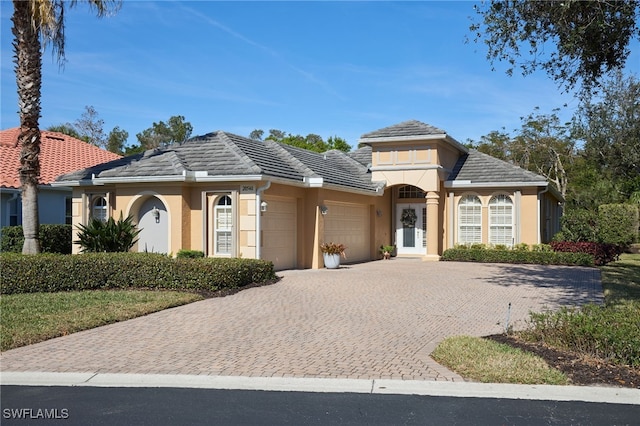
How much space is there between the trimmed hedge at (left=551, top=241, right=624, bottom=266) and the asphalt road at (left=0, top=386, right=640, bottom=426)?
58.6 feet

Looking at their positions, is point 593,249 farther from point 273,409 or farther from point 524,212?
point 273,409

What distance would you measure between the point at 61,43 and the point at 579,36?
12749mm

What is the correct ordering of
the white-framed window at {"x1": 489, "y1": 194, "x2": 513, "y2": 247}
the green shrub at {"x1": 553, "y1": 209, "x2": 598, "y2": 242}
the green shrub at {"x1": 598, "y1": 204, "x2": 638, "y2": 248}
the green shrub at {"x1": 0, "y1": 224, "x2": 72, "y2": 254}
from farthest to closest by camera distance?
1. the green shrub at {"x1": 598, "y1": 204, "x2": 638, "y2": 248}
2. the green shrub at {"x1": 553, "y1": 209, "x2": 598, "y2": 242}
3. the white-framed window at {"x1": 489, "y1": 194, "x2": 513, "y2": 247}
4. the green shrub at {"x1": 0, "y1": 224, "x2": 72, "y2": 254}

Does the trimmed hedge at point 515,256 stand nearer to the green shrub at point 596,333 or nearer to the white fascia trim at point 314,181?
the white fascia trim at point 314,181

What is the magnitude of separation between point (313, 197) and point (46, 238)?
369 inches

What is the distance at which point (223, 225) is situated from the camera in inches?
723

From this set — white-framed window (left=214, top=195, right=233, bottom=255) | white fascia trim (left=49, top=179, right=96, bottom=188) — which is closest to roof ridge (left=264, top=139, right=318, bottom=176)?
white-framed window (left=214, top=195, right=233, bottom=255)

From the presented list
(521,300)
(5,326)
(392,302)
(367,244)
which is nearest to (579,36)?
(521,300)

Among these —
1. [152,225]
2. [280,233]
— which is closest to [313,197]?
[280,233]

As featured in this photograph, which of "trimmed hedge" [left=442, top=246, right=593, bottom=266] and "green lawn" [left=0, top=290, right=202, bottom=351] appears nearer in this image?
"green lawn" [left=0, top=290, right=202, bottom=351]

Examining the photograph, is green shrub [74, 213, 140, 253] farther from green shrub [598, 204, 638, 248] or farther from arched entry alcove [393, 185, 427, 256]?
green shrub [598, 204, 638, 248]

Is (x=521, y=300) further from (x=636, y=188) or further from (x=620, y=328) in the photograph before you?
(x=636, y=188)

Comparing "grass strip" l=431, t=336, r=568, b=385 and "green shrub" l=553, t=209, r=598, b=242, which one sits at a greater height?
"green shrub" l=553, t=209, r=598, b=242

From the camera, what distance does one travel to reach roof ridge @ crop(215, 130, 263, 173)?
57.6ft
